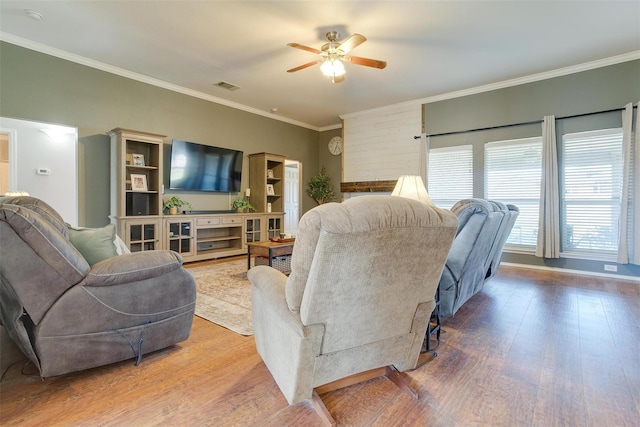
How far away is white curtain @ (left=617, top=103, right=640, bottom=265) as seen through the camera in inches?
155

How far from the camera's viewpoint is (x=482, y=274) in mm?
3096

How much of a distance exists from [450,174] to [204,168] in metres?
4.34

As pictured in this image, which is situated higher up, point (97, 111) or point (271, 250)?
point (97, 111)

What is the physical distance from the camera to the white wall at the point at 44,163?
4.91 m

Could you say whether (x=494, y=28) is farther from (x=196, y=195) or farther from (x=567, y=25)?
(x=196, y=195)

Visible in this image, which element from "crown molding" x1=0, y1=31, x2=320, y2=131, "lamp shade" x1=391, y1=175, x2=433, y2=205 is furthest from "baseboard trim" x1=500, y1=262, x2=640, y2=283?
"crown molding" x1=0, y1=31, x2=320, y2=131

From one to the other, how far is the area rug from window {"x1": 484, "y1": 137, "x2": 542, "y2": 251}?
421 centimetres

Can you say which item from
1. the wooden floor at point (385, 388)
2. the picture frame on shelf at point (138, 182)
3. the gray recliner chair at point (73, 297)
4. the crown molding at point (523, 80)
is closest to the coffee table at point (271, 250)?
the wooden floor at point (385, 388)

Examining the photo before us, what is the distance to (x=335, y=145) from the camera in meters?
7.57

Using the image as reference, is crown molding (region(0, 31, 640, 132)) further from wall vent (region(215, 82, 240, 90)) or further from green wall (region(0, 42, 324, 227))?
wall vent (region(215, 82, 240, 90))

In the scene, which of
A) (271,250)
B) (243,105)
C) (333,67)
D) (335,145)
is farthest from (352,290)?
(335,145)

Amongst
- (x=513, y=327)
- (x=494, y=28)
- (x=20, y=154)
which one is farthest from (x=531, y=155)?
(x=20, y=154)

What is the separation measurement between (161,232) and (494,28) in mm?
5009

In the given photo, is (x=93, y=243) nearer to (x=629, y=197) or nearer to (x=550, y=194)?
(x=550, y=194)
